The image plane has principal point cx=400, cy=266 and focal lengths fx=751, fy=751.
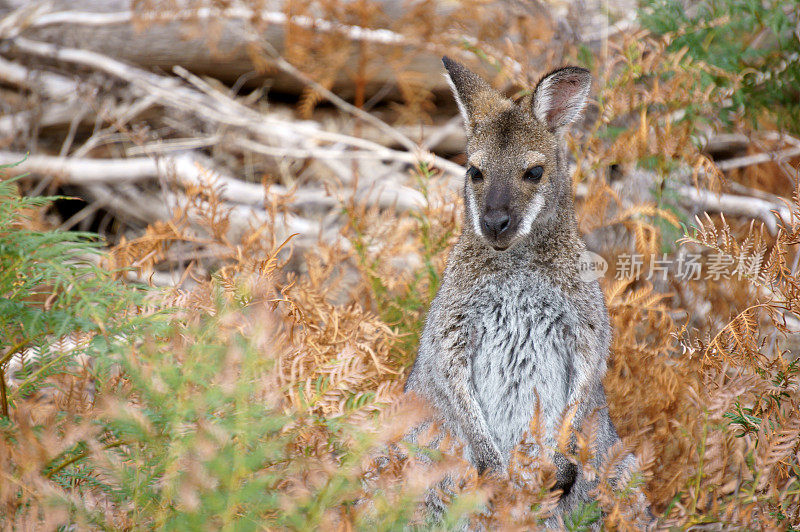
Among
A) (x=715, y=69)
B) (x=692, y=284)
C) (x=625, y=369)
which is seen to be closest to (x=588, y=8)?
(x=715, y=69)

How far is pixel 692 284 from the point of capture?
4059 mm

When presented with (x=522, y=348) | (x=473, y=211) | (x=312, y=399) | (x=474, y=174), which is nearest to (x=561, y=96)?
(x=474, y=174)

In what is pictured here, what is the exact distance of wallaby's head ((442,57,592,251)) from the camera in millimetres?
2955

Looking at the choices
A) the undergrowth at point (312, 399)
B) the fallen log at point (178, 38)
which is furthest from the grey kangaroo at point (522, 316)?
the fallen log at point (178, 38)

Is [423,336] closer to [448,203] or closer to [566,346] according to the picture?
[566,346]

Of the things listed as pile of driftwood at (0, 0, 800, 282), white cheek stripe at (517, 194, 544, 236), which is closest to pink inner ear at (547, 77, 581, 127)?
white cheek stripe at (517, 194, 544, 236)

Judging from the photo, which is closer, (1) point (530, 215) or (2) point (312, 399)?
(2) point (312, 399)

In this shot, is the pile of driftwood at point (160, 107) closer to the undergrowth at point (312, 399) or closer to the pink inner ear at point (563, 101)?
the undergrowth at point (312, 399)

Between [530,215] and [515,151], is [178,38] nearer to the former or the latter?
[515,151]

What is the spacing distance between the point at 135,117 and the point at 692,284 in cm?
441

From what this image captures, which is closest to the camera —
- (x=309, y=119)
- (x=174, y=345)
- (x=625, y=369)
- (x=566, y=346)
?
(x=174, y=345)

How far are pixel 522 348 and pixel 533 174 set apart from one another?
0.71m

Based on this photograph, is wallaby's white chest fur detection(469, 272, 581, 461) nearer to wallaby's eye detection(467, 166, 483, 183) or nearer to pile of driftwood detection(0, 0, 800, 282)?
wallaby's eye detection(467, 166, 483, 183)

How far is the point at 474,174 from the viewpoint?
315 cm
